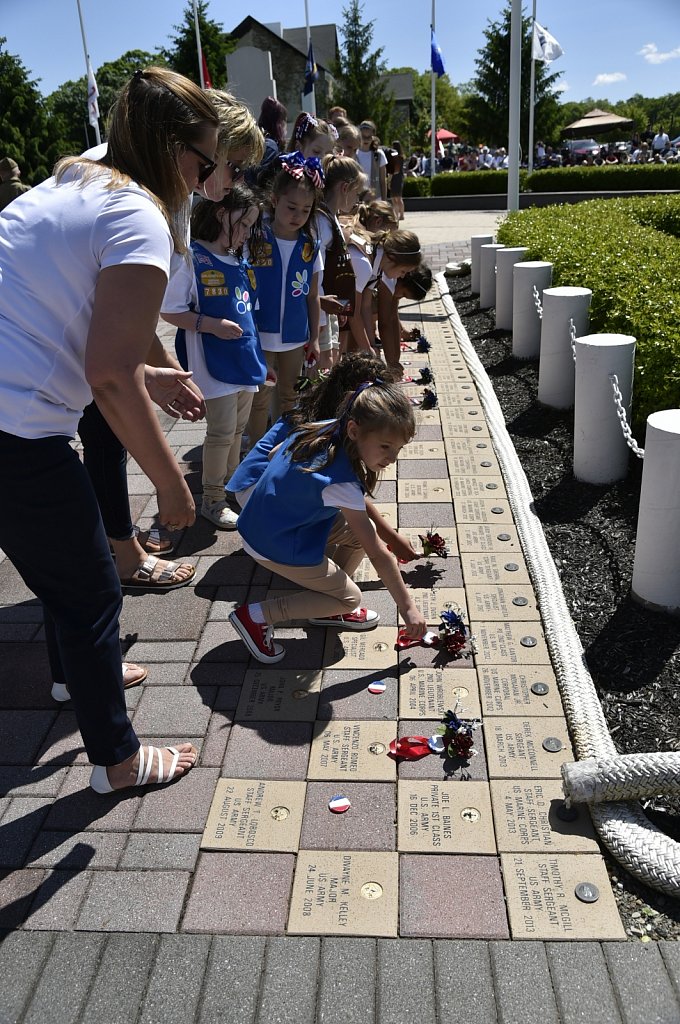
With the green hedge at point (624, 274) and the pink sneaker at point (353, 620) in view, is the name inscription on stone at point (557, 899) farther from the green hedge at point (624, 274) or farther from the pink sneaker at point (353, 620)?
the green hedge at point (624, 274)

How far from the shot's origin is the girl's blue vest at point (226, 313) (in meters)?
4.10

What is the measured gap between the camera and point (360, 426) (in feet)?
9.66

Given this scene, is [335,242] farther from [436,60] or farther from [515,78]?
[436,60]

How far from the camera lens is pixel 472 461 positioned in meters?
5.19

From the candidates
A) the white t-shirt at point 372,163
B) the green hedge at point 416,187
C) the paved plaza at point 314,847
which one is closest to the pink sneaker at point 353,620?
the paved plaza at point 314,847

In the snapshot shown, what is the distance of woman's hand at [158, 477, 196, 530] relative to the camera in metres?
2.06

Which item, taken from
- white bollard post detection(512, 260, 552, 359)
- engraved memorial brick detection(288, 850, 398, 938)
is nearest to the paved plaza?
engraved memorial brick detection(288, 850, 398, 938)

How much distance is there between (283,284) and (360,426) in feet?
6.92

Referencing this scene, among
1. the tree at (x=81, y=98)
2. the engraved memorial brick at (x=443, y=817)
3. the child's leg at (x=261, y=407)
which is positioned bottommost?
the engraved memorial brick at (x=443, y=817)

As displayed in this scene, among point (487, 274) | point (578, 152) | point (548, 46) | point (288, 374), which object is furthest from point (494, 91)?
point (288, 374)

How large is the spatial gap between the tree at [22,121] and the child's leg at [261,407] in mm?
42453

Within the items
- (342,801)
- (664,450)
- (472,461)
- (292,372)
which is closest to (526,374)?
(472,461)

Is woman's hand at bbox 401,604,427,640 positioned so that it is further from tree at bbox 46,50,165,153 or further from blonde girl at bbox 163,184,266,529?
tree at bbox 46,50,165,153

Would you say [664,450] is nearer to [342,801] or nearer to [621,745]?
[621,745]
